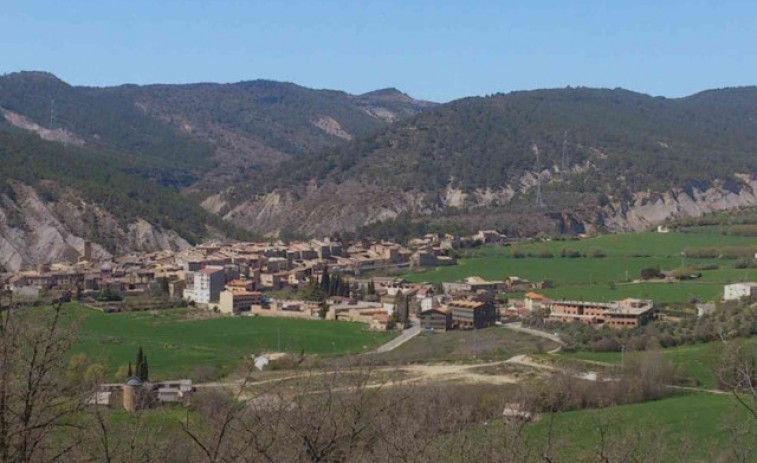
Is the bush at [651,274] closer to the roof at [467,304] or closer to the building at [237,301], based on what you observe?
the roof at [467,304]

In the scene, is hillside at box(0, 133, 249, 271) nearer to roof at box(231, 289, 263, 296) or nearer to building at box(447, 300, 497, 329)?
roof at box(231, 289, 263, 296)

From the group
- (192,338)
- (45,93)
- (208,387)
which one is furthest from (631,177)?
(45,93)

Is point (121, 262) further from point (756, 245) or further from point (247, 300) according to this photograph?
point (756, 245)

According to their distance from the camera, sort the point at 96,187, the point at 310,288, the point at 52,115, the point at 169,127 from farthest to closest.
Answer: the point at 169,127 → the point at 52,115 → the point at 96,187 → the point at 310,288

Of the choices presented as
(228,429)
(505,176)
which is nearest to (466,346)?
(228,429)

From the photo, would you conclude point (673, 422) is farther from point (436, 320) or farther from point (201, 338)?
point (436, 320)
